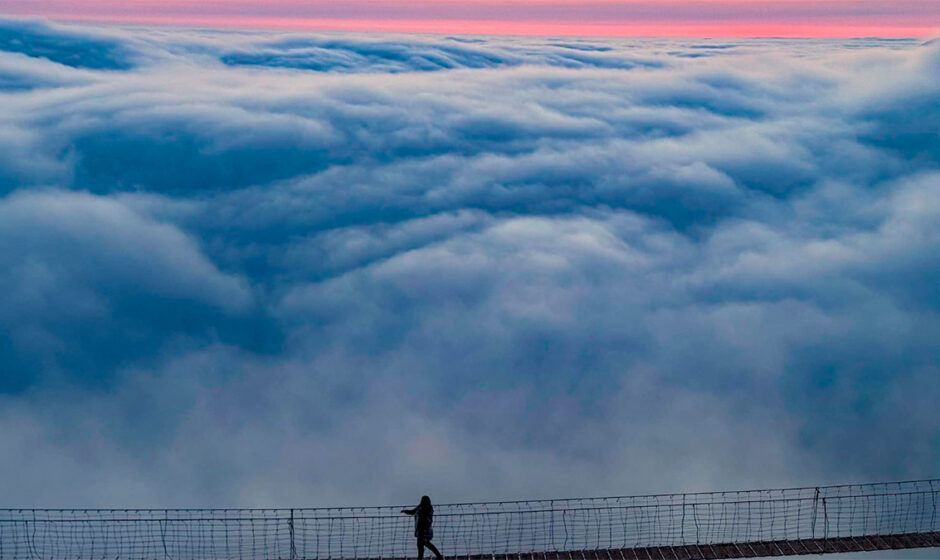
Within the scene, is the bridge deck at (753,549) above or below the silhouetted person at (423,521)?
below

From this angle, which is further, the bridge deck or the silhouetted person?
the bridge deck

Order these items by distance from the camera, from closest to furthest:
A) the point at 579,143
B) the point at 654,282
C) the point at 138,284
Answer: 1. the point at 138,284
2. the point at 654,282
3. the point at 579,143

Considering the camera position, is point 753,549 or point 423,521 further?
point 753,549

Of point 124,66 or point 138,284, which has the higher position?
point 124,66

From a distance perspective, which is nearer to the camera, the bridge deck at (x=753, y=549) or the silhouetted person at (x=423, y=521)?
the silhouetted person at (x=423, y=521)

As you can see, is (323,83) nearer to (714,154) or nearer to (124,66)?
(124,66)

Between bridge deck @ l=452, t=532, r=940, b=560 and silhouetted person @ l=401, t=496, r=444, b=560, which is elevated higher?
silhouetted person @ l=401, t=496, r=444, b=560

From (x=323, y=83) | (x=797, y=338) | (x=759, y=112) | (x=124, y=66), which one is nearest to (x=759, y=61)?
(x=759, y=112)

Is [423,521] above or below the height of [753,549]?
above
